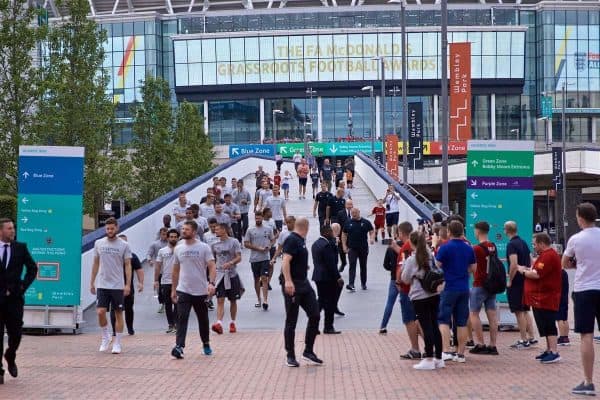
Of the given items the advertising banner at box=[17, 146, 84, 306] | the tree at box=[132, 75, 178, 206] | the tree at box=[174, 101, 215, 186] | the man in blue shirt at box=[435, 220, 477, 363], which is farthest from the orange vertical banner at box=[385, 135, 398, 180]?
the man in blue shirt at box=[435, 220, 477, 363]

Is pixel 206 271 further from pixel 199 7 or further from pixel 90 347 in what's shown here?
pixel 199 7

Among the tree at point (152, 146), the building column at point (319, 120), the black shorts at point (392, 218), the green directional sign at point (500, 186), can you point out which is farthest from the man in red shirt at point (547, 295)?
the building column at point (319, 120)

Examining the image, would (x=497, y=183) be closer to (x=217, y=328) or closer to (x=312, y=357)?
(x=217, y=328)

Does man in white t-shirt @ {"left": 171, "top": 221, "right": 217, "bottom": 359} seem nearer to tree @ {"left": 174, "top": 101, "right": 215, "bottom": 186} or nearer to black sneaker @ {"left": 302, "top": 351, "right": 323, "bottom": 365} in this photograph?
black sneaker @ {"left": 302, "top": 351, "right": 323, "bottom": 365}

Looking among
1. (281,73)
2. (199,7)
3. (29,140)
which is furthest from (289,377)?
(199,7)

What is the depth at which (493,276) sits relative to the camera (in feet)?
42.4

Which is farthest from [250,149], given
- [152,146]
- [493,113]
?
[152,146]

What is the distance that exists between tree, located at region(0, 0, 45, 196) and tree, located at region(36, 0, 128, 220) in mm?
3006

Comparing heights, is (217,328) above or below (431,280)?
below

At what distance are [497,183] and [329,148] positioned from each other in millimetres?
84294

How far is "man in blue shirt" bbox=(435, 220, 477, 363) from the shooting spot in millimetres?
11891

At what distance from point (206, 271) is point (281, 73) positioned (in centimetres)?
8861

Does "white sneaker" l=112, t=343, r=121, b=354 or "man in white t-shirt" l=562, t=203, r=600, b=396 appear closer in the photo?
"man in white t-shirt" l=562, t=203, r=600, b=396

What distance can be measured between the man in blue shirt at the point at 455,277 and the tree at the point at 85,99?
18.4m
